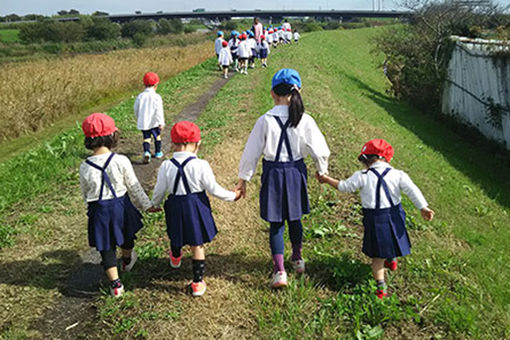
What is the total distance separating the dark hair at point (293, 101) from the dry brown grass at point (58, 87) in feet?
34.3

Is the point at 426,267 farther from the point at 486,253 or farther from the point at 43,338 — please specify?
the point at 43,338

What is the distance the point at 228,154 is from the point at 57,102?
843 centimetres

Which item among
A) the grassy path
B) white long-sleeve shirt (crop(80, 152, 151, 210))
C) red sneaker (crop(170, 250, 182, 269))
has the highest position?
white long-sleeve shirt (crop(80, 152, 151, 210))

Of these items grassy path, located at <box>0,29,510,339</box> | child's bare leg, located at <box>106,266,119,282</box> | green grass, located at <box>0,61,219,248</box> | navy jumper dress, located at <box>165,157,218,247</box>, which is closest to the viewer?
grassy path, located at <box>0,29,510,339</box>

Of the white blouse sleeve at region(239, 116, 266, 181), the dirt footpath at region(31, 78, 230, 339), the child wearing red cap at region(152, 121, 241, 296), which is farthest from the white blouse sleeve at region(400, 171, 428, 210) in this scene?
the dirt footpath at region(31, 78, 230, 339)

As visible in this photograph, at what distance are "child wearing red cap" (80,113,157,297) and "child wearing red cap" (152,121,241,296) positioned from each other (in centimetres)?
36

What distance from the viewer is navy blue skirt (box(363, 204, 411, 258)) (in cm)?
341

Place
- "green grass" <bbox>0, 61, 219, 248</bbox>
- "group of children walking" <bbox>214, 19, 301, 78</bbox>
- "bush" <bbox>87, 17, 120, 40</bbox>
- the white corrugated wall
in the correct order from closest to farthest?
"green grass" <bbox>0, 61, 219, 248</bbox>
the white corrugated wall
"group of children walking" <bbox>214, 19, 301, 78</bbox>
"bush" <bbox>87, 17, 120, 40</bbox>

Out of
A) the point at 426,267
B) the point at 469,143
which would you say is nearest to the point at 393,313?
the point at 426,267

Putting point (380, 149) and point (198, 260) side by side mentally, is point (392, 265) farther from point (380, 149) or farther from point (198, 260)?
point (198, 260)

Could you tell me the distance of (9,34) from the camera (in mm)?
56781

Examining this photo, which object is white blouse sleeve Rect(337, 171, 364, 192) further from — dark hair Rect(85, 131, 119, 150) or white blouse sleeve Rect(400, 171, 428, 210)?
dark hair Rect(85, 131, 119, 150)

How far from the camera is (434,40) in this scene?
1880cm

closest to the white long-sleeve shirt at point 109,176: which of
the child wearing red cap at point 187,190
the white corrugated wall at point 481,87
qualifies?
the child wearing red cap at point 187,190
